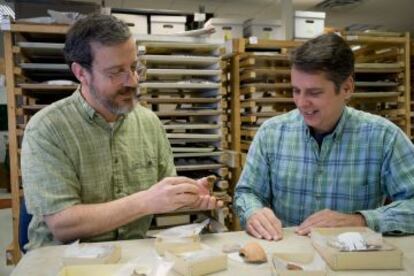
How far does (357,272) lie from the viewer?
101 centimetres

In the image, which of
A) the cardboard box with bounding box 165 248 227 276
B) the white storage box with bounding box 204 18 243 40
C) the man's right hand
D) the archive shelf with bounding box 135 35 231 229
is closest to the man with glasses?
the man's right hand

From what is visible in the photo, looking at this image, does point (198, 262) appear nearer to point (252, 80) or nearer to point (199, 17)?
point (252, 80)

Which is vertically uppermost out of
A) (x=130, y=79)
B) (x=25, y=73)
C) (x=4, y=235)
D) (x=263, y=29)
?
(x=263, y=29)

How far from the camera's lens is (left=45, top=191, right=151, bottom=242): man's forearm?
4.13 ft

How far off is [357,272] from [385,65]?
2.49 metres

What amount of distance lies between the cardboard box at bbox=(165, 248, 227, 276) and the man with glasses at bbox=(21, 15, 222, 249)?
233 millimetres

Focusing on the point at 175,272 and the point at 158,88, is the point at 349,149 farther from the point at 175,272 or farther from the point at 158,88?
the point at 158,88

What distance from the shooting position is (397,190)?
4.87ft

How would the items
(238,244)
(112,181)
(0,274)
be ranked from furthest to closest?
(0,274)
(112,181)
(238,244)

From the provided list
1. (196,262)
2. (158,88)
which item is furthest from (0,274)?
(196,262)

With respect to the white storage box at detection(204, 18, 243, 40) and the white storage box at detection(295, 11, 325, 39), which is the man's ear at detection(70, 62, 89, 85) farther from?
the white storage box at detection(295, 11, 325, 39)

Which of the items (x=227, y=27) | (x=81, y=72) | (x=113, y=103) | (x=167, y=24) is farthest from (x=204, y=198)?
(x=227, y=27)

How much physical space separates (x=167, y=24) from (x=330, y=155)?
177cm

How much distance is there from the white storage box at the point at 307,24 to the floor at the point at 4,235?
9.85 feet
